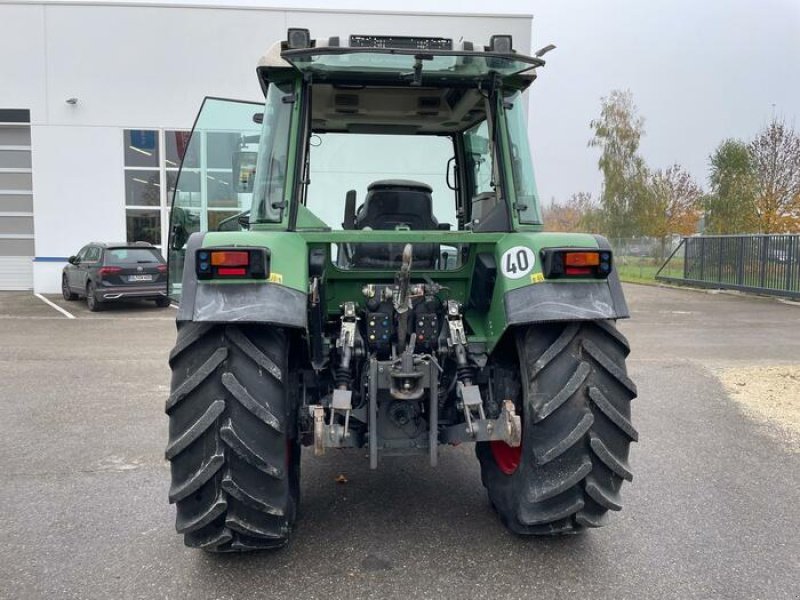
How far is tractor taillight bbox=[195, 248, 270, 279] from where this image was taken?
3.09m

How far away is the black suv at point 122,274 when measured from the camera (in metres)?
14.8

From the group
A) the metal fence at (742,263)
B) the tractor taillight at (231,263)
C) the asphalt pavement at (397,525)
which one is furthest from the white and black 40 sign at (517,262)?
the metal fence at (742,263)

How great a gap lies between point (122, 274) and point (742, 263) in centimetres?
1687

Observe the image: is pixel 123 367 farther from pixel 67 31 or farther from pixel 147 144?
pixel 67 31

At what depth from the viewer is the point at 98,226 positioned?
60.9ft

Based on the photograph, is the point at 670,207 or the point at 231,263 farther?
the point at 670,207

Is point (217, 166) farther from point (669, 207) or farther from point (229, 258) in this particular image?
point (669, 207)

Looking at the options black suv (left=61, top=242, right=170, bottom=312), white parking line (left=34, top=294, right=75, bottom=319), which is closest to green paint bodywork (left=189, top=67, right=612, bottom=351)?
black suv (left=61, top=242, right=170, bottom=312)

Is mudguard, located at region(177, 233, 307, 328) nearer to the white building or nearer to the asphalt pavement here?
the asphalt pavement

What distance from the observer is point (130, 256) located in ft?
49.7

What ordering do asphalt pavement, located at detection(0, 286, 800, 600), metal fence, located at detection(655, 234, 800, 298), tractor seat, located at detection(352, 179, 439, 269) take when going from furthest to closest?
metal fence, located at detection(655, 234, 800, 298)
tractor seat, located at detection(352, 179, 439, 269)
asphalt pavement, located at detection(0, 286, 800, 600)

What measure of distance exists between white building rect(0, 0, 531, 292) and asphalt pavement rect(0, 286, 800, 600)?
12796 millimetres

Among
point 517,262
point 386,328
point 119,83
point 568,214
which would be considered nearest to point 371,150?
point 386,328

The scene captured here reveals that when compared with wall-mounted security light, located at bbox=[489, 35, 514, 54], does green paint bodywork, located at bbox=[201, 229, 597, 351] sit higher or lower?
lower
